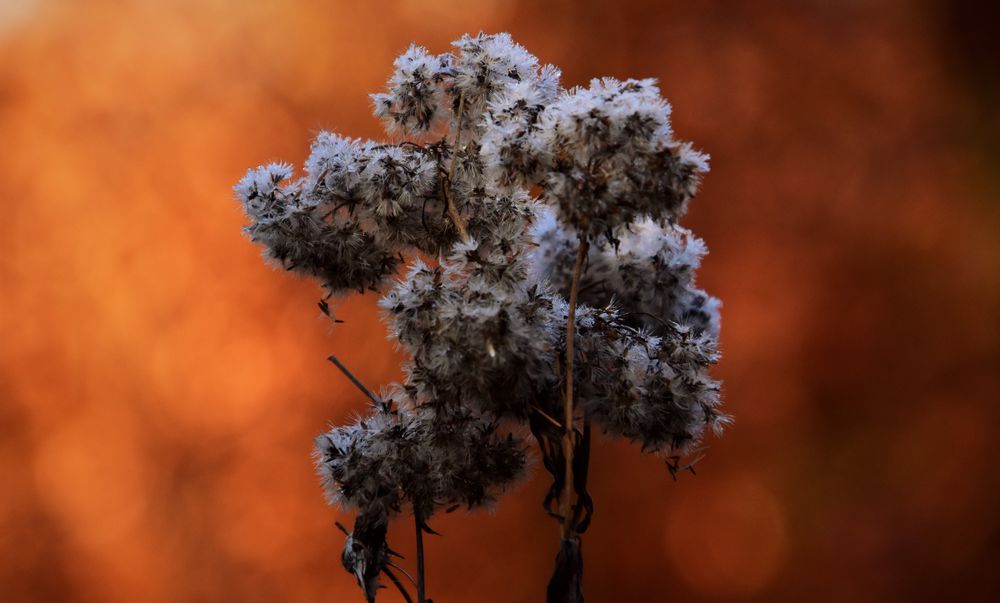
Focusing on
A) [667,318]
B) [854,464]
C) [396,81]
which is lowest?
[667,318]

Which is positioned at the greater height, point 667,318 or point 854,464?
point 854,464

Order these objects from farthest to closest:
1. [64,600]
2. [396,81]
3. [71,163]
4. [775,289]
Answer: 1. [775,289]
2. [71,163]
3. [64,600]
4. [396,81]

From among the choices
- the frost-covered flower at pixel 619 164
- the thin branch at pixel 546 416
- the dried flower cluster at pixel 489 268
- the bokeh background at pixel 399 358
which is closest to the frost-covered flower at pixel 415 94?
the dried flower cluster at pixel 489 268

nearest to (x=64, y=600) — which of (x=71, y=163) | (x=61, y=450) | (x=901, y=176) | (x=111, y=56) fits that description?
(x=61, y=450)

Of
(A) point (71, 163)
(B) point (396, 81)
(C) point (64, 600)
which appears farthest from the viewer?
(A) point (71, 163)

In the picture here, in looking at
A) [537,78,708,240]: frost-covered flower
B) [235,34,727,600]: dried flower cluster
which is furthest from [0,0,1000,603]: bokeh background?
[537,78,708,240]: frost-covered flower

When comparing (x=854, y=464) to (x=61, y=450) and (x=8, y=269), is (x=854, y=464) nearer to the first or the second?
(x=61, y=450)

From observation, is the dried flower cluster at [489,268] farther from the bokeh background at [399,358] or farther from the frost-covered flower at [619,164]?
the bokeh background at [399,358]

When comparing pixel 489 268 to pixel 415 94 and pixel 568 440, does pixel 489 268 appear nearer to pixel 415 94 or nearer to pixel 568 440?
pixel 568 440

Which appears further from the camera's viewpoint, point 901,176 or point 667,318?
point 901,176
